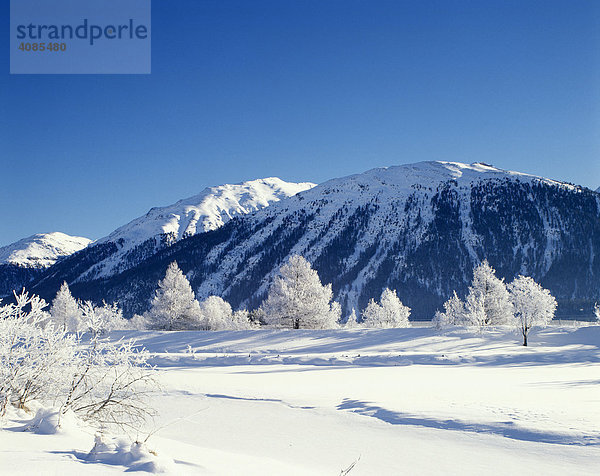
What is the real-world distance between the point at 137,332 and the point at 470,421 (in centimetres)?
4007

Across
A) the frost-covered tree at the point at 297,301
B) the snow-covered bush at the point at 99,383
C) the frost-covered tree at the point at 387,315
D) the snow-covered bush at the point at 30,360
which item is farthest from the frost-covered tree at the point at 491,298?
the snow-covered bush at the point at 30,360

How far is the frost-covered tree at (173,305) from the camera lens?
4678cm

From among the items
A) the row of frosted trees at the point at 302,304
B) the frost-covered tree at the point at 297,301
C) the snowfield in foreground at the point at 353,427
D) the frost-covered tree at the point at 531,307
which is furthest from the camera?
the frost-covered tree at the point at 297,301

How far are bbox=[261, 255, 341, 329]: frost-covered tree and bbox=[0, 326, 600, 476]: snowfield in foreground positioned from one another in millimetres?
17412

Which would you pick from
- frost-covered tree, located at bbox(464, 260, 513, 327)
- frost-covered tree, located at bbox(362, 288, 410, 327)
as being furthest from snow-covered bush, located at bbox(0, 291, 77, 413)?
frost-covered tree, located at bbox(362, 288, 410, 327)

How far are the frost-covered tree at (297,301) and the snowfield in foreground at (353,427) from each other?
1741 cm

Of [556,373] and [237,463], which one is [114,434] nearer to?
[237,463]

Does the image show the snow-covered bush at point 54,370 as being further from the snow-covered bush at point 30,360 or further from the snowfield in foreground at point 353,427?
the snowfield in foreground at point 353,427

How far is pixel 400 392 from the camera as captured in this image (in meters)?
15.2

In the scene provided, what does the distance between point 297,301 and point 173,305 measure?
46.9ft

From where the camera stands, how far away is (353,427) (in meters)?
10.5

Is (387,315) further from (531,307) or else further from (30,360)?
(30,360)

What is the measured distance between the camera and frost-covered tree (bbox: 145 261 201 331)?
153 ft

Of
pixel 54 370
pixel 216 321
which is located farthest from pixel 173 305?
pixel 54 370
